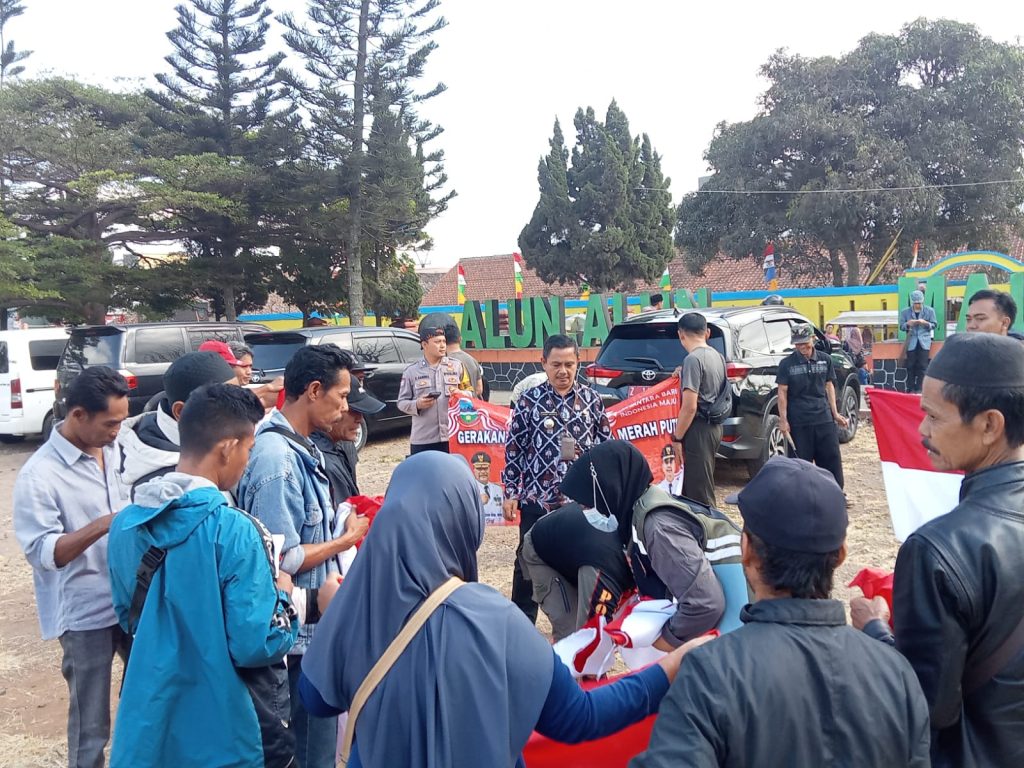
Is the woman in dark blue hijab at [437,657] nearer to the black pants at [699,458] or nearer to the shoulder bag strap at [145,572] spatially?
the shoulder bag strap at [145,572]

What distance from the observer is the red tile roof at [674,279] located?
3416 cm

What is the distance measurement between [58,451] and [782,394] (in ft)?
17.5

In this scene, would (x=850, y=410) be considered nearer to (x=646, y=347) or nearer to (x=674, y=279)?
(x=646, y=347)

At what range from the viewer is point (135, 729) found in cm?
191

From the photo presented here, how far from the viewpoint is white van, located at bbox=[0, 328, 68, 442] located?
441 inches

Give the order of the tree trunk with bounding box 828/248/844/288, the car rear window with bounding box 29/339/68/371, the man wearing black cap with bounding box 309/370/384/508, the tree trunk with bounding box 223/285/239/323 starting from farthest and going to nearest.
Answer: the tree trunk with bounding box 828/248/844/288 → the tree trunk with bounding box 223/285/239/323 → the car rear window with bounding box 29/339/68/371 → the man wearing black cap with bounding box 309/370/384/508

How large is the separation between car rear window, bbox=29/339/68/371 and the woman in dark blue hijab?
11588 millimetres

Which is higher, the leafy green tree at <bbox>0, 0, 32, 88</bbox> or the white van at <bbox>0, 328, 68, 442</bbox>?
the leafy green tree at <bbox>0, 0, 32, 88</bbox>

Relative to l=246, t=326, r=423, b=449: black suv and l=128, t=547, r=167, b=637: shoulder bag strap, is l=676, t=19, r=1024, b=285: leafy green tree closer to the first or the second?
l=246, t=326, r=423, b=449: black suv

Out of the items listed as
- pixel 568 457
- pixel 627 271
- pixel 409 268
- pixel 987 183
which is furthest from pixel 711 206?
pixel 568 457

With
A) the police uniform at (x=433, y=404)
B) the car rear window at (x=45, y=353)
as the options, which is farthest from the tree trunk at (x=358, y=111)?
the police uniform at (x=433, y=404)

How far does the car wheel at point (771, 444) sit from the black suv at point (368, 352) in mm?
4996

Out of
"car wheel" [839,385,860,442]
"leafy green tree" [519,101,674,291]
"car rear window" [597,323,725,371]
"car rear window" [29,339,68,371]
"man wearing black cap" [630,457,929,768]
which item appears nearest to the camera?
"man wearing black cap" [630,457,929,768]

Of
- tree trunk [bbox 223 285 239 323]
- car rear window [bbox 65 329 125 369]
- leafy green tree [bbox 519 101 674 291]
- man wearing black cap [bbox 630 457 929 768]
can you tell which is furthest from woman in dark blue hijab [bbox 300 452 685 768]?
leafy green tree [bbox 519 101 674 291]
